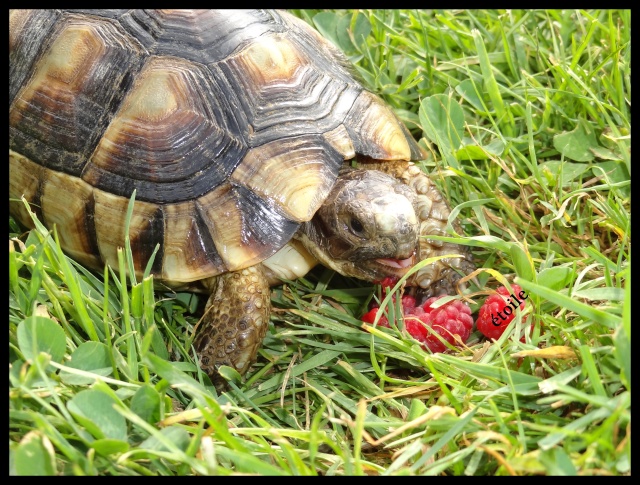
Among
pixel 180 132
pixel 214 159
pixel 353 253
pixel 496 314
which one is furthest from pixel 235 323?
pixel 496 314

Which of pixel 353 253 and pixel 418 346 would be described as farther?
pixel 353 253

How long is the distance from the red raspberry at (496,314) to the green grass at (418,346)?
0.07m

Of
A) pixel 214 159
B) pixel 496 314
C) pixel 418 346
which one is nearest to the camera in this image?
pixel 418 346

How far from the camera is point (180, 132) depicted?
285 centimetres

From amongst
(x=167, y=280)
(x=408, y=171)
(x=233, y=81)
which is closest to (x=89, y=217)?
(x=167, y=280)

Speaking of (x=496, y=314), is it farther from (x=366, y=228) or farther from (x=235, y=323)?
(x=235, y=323)

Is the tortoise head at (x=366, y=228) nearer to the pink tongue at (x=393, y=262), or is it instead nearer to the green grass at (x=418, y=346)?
the pink tongue at (x=393, y=262)

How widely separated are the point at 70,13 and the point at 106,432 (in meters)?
2.09

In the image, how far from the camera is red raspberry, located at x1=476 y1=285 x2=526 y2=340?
268 cm

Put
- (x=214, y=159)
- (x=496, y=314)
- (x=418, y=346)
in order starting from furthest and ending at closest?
(x=214, y=159) → (x=496, y=314) → (x=418, y=346)

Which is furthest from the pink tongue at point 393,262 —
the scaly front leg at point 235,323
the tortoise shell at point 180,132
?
the scaly front leg at point 235,323

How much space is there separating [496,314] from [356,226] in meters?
0.68

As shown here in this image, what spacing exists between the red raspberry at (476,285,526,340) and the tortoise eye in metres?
Answer: 0.60

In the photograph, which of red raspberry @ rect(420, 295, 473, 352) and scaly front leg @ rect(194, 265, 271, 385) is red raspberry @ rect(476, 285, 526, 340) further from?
scaly front leg @ rect(194, 265, 271, 385)
